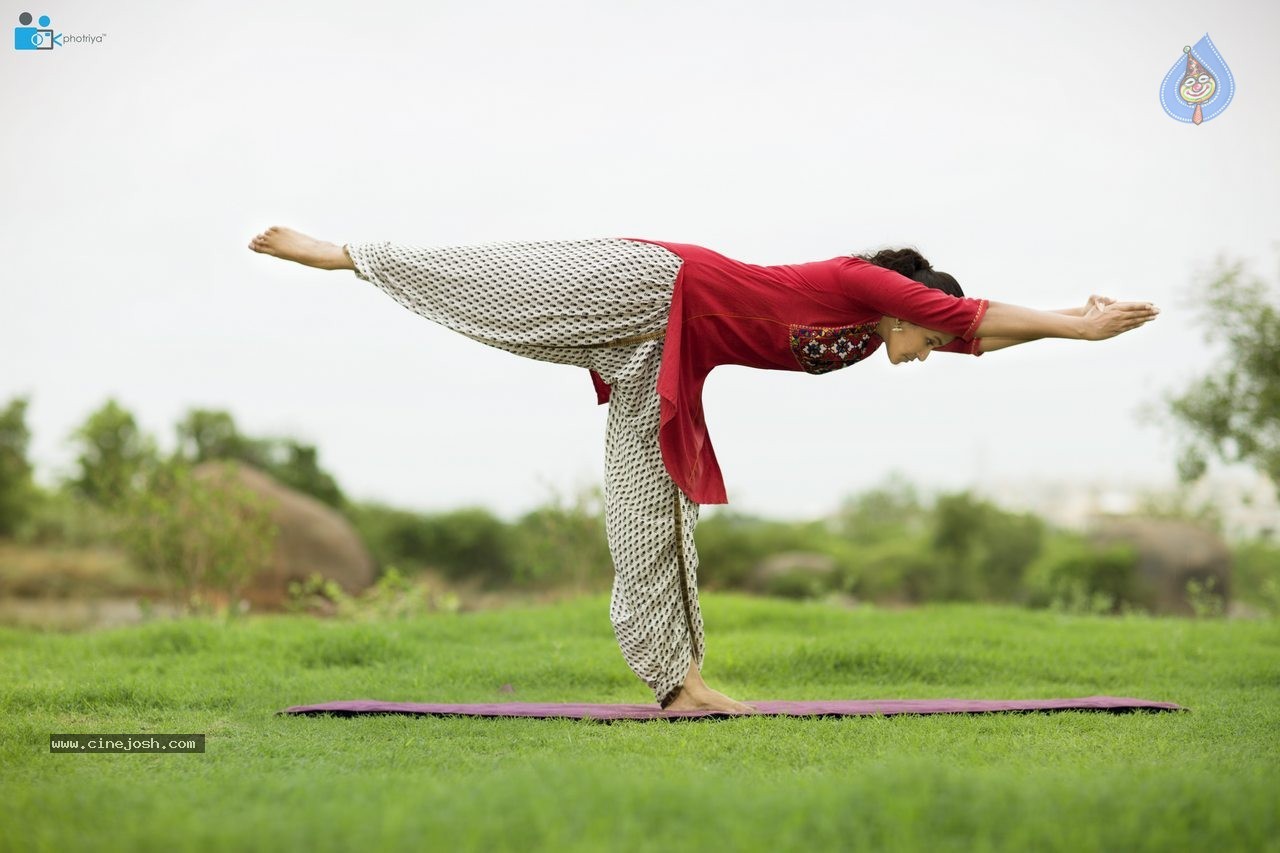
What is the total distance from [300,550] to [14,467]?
4597 mm

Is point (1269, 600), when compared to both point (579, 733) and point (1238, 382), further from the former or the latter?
point (579, 733)

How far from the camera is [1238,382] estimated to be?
371 inches

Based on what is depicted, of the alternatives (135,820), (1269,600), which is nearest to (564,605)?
(135,820)

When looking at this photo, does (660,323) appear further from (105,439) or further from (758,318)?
(105,439)

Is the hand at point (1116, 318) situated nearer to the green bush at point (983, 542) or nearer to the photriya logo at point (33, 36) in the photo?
the photriya logo at point (33, 36)

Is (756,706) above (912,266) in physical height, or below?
below

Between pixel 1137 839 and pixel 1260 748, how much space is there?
5.09 ft

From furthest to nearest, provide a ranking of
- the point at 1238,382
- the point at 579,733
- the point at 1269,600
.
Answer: the point at 1269,600 → the point at 1238,382 → the point at 579,733

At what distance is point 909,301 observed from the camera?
3428mm

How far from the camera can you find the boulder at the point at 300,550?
1022 cm

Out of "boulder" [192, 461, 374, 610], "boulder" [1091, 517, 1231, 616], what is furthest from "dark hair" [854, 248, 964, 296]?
"boulder" [1091, 517, 1231, 616]

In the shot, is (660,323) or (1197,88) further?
(1197,88)

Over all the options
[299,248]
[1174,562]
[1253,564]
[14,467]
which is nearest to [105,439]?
[14,467]

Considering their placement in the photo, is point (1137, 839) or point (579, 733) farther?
point (579, 733)
